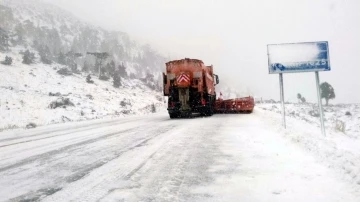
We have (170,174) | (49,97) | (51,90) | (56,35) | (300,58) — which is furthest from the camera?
(56,35)

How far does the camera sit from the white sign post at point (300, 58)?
945 centimetres

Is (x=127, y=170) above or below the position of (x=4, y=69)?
below

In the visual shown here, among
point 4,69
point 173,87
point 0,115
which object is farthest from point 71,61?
point 173,87

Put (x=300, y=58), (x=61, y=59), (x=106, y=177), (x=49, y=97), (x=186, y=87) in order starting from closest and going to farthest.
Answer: (x=106, y=177) < (x=300, y=58) < (x=186, y=87) < (x=49, y=97) < (x=61, y=59)

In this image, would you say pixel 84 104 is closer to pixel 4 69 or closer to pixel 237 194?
pixel 4 69

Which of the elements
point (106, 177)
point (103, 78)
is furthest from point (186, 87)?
point (103, 78)

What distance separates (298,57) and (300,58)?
0.28 ft

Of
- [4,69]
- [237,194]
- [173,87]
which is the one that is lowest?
[237,194]

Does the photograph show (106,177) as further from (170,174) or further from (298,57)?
(298,57)

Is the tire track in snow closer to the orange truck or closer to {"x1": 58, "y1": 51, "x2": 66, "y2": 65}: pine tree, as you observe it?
the orange truck

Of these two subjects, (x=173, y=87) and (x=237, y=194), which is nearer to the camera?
(x=237, y=194)

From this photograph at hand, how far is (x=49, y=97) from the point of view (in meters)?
32.8

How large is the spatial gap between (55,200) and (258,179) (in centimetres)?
249

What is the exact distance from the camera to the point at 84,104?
31109 mm
